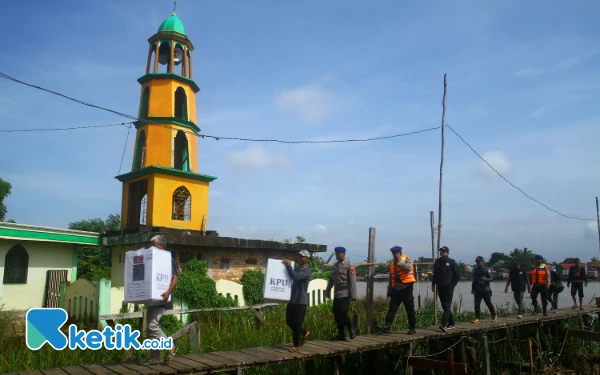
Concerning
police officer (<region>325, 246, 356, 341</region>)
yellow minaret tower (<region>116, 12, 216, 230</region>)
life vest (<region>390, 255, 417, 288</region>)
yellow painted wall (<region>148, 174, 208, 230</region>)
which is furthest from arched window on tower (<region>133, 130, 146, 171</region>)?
life vest (<region>390, 255, 417, 288</region>)

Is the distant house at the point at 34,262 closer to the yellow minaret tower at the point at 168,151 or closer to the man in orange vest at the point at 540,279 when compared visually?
the yellow minaret tower at the point at 168,151

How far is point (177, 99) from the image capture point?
54.7ft

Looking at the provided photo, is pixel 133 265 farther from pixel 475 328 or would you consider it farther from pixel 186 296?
pixel 475 328

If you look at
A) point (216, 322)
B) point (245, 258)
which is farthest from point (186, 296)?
point (245, 258)

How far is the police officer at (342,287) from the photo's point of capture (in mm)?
8430

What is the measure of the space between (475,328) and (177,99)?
11810 millimetres

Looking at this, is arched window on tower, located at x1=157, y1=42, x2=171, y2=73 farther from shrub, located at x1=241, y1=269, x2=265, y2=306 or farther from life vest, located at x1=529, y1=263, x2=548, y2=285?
life vest, located at x1=529, y1=263, x2=548, y2=285

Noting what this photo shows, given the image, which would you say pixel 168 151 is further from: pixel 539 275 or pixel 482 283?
pixel 539 275

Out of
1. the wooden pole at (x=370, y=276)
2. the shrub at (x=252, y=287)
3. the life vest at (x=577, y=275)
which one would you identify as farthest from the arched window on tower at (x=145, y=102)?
the life vest at (x=577, y=275)

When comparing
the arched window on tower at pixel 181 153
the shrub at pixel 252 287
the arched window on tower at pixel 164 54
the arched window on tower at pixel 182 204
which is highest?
the arched window on tower at pixel 164 54

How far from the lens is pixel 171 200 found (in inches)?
587

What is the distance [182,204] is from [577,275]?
12.8 m

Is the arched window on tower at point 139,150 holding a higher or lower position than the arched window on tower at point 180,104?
lower

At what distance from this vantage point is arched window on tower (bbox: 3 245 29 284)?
43.6 ft
